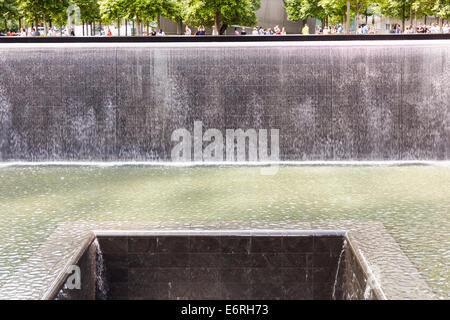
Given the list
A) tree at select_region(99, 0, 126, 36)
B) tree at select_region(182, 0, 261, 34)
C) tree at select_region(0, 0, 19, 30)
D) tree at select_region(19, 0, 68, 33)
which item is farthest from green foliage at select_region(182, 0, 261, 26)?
tree at select_region(0, 0, 19, 30)

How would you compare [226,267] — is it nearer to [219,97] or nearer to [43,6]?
[219,97]

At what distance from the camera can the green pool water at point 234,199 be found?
19.0 ft

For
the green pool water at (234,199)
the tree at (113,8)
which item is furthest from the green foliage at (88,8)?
the green pool water at (234,199)

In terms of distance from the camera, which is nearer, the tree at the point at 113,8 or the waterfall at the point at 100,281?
the waterfall at the point at 100,281

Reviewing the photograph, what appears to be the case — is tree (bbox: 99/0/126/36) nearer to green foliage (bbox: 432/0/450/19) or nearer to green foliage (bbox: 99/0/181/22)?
green foliage (bbox: 99/0/181/22)

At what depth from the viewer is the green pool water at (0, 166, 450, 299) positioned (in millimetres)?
5789

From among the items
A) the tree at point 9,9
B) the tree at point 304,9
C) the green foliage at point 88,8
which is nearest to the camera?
the tree at point 9,9

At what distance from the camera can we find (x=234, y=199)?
25.7 ft

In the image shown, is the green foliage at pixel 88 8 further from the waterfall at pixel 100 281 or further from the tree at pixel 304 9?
the waterfall at pixel 100 281

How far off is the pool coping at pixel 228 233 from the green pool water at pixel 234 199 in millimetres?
262

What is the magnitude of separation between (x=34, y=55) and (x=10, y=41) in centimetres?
60

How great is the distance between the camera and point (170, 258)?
203 inches

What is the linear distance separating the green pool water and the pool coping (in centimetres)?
26
